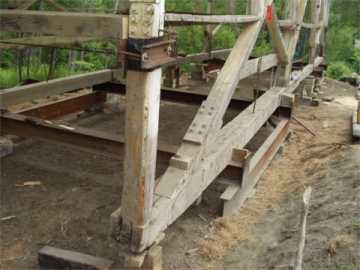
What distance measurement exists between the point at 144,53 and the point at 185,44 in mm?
11734

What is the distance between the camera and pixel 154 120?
2576mm

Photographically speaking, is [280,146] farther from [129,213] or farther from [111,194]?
[129,213]

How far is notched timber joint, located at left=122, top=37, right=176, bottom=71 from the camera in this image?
91.2 inches

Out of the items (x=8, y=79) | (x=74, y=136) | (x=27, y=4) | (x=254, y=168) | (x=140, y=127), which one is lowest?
(x=254, y=168)

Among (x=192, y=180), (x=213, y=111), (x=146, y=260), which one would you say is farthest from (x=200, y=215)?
(x=146, y=260)

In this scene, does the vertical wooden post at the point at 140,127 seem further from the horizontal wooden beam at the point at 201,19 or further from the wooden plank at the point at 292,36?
the wooden plank at the point at 292,36

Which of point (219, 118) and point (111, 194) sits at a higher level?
point (219, 118)

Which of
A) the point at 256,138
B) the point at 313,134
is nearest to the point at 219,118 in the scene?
the point at 256,138

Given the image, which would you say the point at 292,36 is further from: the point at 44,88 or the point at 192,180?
the point at 192,180

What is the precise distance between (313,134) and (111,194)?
4.71 meters

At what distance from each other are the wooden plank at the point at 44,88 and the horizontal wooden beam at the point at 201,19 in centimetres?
247

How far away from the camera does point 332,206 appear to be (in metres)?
4.34

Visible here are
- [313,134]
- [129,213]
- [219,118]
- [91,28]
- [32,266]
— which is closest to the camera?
[91,28]

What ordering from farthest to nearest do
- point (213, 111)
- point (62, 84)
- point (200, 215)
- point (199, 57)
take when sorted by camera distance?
point (199, 57), point (62, 84), point (200, 215), point (213, 111)
